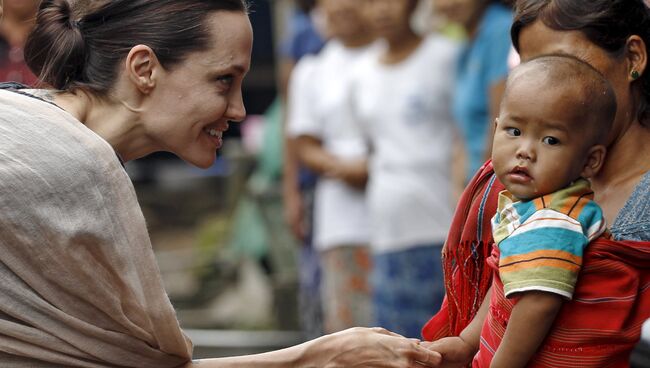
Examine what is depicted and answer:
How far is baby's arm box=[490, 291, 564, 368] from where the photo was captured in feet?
7.57

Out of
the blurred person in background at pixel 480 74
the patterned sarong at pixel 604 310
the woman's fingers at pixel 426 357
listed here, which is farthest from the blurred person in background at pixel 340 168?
the patterned sarong at pixel 604 310

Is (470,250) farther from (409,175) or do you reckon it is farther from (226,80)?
(409,175)

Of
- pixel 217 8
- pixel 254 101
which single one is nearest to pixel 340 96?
pixel 217 8

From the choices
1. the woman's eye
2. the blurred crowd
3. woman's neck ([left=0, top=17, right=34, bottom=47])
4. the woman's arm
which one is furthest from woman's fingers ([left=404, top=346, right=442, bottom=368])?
woman's neck ([left=0, top=17, right=34, bottom=47])

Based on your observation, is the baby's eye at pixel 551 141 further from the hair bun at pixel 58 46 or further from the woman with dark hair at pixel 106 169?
the hair bun at pixel 58 46

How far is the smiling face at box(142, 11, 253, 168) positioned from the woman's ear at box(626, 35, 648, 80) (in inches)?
37.4

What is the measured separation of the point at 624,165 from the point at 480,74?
96.7 inches

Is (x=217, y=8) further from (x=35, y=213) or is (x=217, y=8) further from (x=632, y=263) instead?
(x=632, y=263)

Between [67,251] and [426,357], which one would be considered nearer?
[67,251]

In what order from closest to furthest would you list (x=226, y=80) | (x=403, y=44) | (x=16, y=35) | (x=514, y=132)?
(x=514, y=132) → (x=226, y=80) → (x=16, y=35) → (x=403, y=44)

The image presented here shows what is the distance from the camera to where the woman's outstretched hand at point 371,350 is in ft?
8.78

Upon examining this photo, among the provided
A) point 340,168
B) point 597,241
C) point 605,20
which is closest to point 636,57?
point 605,20

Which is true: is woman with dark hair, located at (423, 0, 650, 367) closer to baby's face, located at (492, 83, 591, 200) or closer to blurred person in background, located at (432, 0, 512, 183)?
baby's face, located at (492, 83, 591, 200)

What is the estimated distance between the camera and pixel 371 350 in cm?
272
